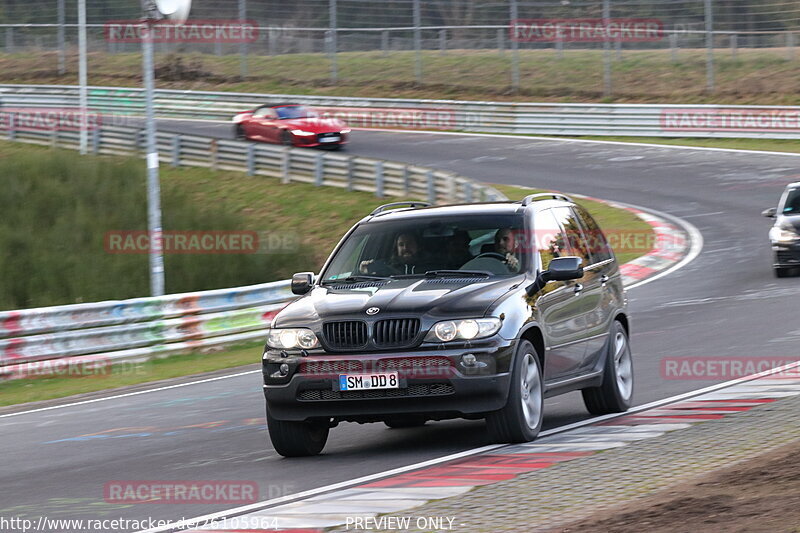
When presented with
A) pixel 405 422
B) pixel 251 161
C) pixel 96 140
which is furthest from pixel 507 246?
pixel 96 140

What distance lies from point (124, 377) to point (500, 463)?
883 centimetres

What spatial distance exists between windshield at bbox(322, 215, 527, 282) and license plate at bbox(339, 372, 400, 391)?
112 centimetres

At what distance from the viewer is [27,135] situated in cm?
4231

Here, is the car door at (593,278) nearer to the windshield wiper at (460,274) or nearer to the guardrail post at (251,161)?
the windshield wiper at (460,274)

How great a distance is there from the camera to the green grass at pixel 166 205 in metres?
16.5

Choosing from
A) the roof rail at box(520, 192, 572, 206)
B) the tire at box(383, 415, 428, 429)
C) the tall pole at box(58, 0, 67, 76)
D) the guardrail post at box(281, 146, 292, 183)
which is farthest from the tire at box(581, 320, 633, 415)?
the tall pole at box(58, 0, 67, 76)

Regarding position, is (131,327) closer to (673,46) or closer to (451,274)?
(451,274)

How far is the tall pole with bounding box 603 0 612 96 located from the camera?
4306 centimetres

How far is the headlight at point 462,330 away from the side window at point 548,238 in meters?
1.17

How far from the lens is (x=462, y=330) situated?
881 centimetres

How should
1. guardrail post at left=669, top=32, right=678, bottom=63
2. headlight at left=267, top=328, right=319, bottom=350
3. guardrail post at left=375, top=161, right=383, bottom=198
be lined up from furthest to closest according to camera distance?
guardrail post at left=669, top=32, right=678, bottom=63
guardrail post at left=375, top=161, right=383, bottom=198
headlight at left=267, top=328, right=319, bottom=350

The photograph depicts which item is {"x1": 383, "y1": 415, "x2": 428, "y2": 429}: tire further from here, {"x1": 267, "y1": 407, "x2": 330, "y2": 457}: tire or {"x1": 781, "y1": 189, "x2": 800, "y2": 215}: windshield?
{"x1": 781, "y1": 189, "x2": 800, "y2": 215}: windshield

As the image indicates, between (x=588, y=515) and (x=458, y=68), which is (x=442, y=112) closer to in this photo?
(x=458, y=68)

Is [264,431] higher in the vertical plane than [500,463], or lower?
lower
